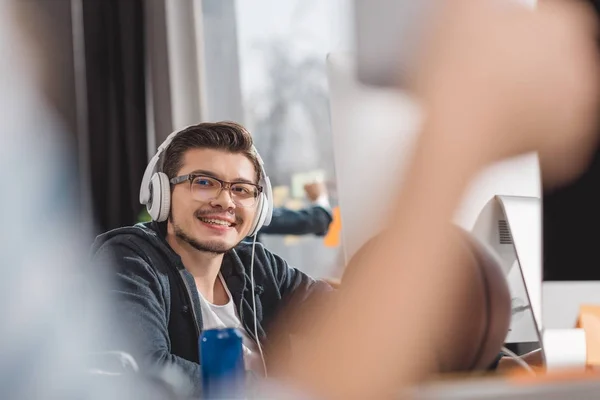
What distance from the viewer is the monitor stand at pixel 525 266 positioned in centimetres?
94

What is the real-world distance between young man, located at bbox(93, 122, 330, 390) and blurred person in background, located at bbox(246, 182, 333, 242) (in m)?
0.56

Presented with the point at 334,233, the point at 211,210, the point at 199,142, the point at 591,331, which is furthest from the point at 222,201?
the point at 334,233

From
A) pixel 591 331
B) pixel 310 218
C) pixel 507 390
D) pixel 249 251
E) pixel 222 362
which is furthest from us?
pixel 310 218

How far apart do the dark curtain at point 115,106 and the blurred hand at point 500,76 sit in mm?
2121

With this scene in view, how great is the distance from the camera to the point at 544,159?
28.4 inches

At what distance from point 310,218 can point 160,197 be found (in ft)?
2.48

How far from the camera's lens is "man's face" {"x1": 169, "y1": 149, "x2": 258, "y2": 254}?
127 cm

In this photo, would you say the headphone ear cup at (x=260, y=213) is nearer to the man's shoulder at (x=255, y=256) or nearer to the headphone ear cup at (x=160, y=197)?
the man's shoulder at (x=255, y=256)

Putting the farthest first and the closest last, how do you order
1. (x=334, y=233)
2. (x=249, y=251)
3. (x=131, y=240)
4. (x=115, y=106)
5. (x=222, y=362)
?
(x=115, y=106), (x=334, y=233), (x=249, y=251), (x=131, y=240), (x=222, y=362)

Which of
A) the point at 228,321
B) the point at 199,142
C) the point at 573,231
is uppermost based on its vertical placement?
the point at 199,142

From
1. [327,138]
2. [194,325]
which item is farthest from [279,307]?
[327,138]

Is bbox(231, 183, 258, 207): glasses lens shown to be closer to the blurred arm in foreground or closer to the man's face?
the man's face

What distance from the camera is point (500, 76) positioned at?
509 mm

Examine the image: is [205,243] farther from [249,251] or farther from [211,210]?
[249,251]
